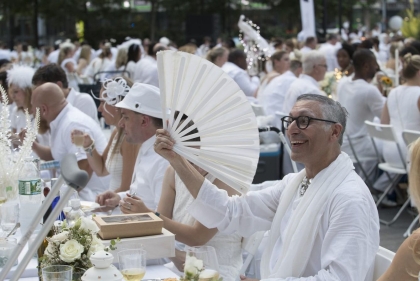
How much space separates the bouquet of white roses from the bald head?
3008mm

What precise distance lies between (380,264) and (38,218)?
164cm

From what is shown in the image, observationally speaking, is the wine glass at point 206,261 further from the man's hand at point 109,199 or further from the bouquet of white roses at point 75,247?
the man's hand at point 109,199

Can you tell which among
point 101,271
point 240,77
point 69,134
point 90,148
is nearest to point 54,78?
point 69,134

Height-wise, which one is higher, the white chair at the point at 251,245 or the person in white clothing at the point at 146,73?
the white chair at the point at 251,245

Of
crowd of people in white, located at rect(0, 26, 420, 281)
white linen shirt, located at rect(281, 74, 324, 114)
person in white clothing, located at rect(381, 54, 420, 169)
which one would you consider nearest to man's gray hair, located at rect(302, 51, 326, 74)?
white linen shirt, located at rect(281, 74, 324, 114)

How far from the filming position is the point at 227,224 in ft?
9.63

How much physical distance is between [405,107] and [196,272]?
4.72m

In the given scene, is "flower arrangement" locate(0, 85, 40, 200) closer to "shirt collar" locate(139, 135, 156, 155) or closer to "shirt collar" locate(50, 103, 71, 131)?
"shirt collar" locate(139, 135, 156, 155)

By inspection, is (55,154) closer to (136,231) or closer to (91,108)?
(91,108)

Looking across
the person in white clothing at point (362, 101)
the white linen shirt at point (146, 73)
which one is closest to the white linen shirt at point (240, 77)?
the white linen shirt at point (146, 73)

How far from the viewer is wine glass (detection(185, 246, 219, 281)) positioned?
2.15m

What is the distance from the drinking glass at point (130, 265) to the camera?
7.57ft

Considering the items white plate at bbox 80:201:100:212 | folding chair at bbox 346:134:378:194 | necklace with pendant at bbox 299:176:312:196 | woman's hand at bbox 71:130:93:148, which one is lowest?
folding chair at bbox 346:134:378:194

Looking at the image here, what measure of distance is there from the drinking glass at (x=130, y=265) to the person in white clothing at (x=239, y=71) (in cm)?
730
